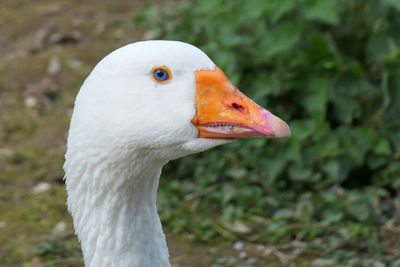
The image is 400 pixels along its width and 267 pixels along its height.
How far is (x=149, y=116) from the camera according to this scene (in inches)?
78.8

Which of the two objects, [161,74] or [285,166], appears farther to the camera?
[285,166]

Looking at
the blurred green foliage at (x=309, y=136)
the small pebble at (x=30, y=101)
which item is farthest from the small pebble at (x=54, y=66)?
the blurred green foliage at (x=309, y=136)

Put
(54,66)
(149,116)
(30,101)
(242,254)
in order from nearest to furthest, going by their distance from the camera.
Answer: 1. (149,116)
2. (242,254)
3. (30,101)
4. (54,66)

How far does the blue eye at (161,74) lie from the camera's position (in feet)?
6.62

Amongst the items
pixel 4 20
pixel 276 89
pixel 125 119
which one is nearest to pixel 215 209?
pixel 276 89

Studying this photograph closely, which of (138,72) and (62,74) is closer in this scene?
(138,72)

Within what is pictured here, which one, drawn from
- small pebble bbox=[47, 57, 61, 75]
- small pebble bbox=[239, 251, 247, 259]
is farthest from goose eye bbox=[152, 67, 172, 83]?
small pebble bbox=[47, 57, 61, 75]

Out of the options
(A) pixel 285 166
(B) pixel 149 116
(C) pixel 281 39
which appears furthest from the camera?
(A) pixel 285 166

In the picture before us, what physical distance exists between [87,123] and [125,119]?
0.53 feet

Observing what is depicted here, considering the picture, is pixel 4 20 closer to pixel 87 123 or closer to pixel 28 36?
pixel 28 36

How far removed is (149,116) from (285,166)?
2.54m

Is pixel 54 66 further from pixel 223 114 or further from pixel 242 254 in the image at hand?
pixel 223 114

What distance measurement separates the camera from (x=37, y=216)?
Answer: 13.2ft

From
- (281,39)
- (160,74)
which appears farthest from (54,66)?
(160,74)
